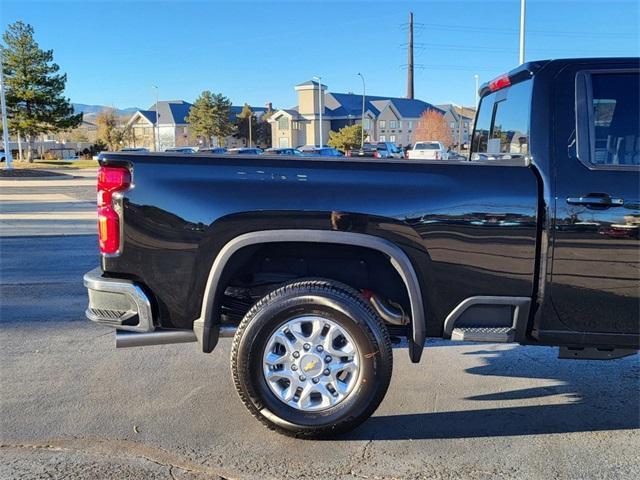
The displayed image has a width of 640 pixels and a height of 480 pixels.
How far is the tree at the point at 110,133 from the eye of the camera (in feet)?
240

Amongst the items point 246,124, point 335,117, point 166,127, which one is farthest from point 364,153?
point 166,127

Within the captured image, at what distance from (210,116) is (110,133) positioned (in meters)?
13.5

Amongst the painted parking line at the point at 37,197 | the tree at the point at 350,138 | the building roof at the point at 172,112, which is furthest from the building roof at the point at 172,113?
the painted parking line at the point at 37,197

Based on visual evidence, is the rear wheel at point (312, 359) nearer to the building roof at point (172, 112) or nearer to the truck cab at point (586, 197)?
the truck cab at point (586, 197)

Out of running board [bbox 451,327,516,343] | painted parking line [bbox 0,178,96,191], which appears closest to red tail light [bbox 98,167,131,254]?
running board [bbox 451,327,516,343]

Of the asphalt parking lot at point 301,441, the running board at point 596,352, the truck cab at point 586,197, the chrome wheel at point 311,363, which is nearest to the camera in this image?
the asphalt parking lot at point 301,441

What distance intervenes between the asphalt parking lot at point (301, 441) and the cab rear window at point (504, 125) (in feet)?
5.66

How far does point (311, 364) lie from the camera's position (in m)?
3.27

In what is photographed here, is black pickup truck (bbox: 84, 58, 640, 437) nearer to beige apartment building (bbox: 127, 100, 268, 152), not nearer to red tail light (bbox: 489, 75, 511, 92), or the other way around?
red tail light (bbox: 489, 75, 511, 92)

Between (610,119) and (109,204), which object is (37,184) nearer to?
(109,204)

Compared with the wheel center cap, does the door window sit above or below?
above

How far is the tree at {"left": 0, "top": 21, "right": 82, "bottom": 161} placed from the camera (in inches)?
1567

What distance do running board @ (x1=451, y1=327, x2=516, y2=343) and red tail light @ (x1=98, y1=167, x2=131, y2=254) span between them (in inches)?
83.1

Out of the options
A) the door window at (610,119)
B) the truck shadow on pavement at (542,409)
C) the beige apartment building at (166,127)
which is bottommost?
the truck shadow on pavement at (542,409)
